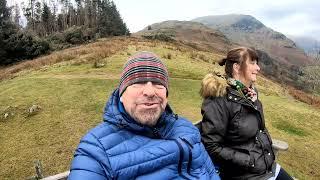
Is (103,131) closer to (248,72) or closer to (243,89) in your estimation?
(243,89)

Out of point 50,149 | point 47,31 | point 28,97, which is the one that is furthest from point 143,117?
point 47,31

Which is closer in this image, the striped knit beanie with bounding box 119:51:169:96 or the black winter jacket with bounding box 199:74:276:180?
the striped knit beanie with bounding box 119:51:169:96

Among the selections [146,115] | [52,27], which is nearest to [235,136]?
[146,115]

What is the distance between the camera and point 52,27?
8338 cm

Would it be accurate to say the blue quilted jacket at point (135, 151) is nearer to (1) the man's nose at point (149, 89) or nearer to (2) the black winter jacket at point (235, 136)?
(1) the man's nose at point (149, 89)

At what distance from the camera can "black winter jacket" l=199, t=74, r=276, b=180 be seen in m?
4.32

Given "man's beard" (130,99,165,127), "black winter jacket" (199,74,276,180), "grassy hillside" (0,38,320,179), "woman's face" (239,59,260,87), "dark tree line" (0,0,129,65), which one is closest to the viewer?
"man's beard" (130,99,165,127)

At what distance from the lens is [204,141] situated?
4.34m

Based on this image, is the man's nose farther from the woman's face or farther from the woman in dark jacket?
the woman's face

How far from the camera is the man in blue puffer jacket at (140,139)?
2926 millimetres

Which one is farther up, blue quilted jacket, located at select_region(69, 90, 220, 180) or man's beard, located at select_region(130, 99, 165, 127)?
man's beard, located at select_region(130, 99, 165, 127)

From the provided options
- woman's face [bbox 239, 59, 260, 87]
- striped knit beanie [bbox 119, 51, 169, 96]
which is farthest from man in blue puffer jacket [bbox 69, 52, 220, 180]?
woman's face [bbox 239, 59, 260, 87]

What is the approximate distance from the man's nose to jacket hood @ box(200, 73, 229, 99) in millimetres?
1366

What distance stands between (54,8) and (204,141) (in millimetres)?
102554
